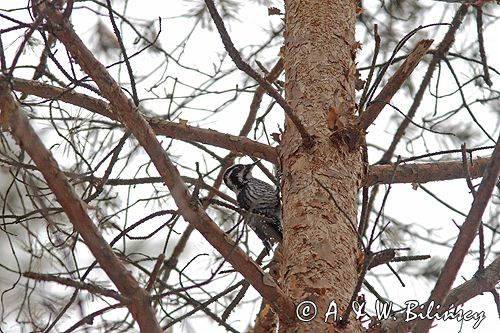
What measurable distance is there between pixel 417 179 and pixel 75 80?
4.38ft

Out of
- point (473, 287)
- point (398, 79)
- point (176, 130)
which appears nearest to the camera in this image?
point (473, 287)

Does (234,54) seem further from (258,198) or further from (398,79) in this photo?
(258,198)

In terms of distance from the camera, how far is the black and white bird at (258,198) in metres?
3.61

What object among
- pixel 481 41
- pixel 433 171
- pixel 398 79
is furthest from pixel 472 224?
pixel 481 41

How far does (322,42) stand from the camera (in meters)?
2.61

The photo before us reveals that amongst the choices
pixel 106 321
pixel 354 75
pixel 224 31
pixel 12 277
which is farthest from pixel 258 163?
pixel 224 31

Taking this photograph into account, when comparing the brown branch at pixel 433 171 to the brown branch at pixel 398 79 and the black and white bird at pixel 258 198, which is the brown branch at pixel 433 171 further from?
the black and white bird at pixel 258 198

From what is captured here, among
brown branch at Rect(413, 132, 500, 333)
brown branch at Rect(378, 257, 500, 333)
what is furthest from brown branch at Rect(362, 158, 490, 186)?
brown branch at Rect(413, 132, 500, 333)

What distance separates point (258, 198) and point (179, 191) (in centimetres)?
216

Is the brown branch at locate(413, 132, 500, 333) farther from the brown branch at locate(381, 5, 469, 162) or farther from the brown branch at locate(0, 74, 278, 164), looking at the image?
the brown branch at locate(381, 5, 469, 162)

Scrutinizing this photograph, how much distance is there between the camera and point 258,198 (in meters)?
4.02

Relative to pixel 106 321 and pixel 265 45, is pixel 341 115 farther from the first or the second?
pixel 265 45

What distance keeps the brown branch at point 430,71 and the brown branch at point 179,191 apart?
5.42ft

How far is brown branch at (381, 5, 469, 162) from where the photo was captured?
345 cm
